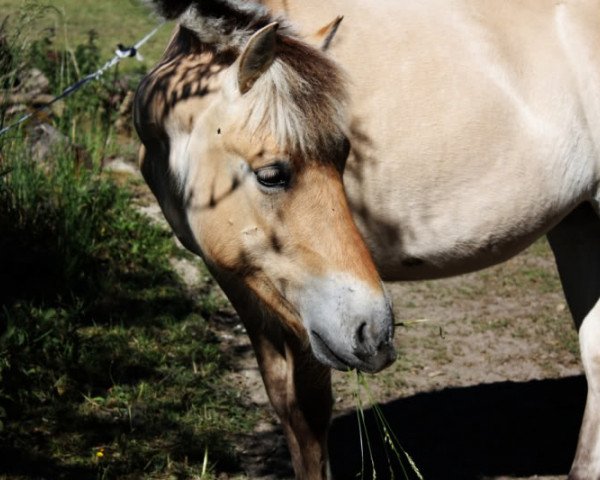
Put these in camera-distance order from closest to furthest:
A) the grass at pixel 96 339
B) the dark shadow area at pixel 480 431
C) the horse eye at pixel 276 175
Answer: the horse eye at pixel 276 175 < the grass at pixel 96 339 < the dark shadow area at pixel 480 431

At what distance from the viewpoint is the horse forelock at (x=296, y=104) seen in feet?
7.74

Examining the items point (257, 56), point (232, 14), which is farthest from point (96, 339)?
point (257, 56)

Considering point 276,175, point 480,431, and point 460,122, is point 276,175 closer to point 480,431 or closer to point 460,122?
point 460,122

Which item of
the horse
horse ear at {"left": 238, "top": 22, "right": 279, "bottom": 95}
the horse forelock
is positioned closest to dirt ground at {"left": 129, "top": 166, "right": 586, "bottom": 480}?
the horse

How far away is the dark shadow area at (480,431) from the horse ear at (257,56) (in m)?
2.01

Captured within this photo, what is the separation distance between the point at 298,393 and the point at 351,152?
998 millimetres

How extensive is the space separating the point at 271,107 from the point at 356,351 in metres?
0.71

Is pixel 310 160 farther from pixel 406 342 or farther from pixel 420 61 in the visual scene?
pixel 406 342

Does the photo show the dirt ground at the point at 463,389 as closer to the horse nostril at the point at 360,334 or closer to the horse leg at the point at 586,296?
the horse leg at the point at 586,296

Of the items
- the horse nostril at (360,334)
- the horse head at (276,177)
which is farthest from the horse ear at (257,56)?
the horse nostril at (360,334)

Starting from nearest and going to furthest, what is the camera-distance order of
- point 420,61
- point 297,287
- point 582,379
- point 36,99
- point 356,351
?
point 356,351 < point 297,287 < point 420,61 < point 582,379 < point 36,99

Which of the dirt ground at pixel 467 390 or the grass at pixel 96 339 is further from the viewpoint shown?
the dirt ground at pixel 467 390

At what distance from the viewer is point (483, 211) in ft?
9.84

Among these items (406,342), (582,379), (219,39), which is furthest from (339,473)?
(219,39)
